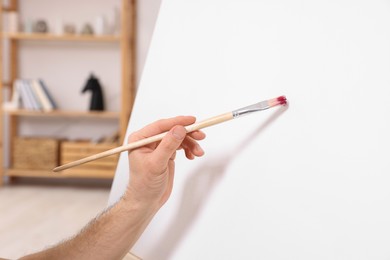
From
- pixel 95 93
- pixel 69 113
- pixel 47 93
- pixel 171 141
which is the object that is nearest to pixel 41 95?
pixel 47 93

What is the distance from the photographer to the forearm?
71 cm

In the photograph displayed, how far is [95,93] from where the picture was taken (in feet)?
11.9

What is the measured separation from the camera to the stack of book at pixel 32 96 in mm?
3580

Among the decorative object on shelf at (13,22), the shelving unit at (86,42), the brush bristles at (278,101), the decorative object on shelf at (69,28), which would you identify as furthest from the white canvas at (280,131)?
the decorative object on shelf at (13,22)

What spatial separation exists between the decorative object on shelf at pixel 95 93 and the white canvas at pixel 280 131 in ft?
9.38

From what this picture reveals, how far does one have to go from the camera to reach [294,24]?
1.86 feet

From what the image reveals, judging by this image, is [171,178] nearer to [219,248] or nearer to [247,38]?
[219,248]

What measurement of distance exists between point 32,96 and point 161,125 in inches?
124

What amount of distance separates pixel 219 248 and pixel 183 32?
35 cm

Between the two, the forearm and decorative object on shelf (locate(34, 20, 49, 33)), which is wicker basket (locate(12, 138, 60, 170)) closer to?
decorative object on shelf (locate(34, 20, 49, 33))

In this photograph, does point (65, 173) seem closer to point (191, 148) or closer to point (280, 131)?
point (191, 148)

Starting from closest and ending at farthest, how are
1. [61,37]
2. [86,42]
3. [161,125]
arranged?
[161,125] → [61,37] → [86,42]

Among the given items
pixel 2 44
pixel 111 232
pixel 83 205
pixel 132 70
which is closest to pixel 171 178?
pixel 111 232

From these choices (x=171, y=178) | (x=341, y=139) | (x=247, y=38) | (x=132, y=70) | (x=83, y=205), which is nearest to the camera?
(x=341, y=139)
